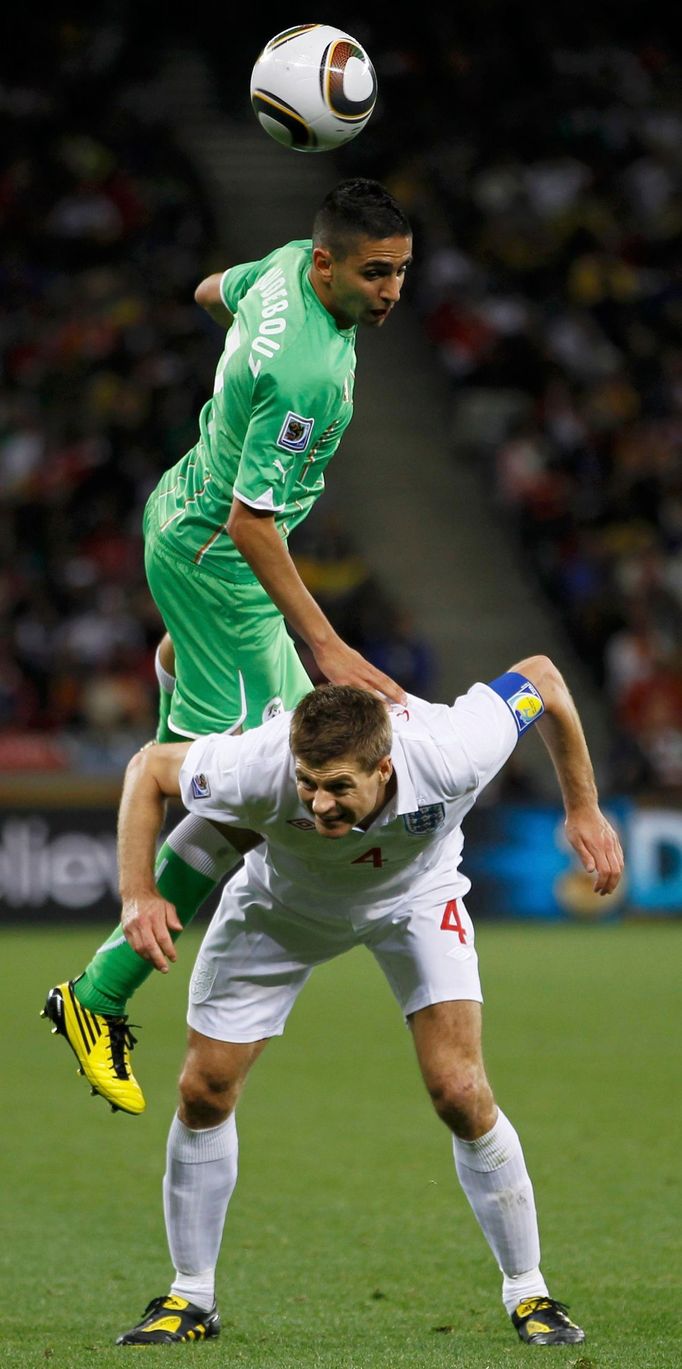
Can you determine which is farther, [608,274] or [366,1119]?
[608,274]

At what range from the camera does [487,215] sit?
20.4 metres

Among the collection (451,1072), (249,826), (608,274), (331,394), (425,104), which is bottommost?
(451,1072)

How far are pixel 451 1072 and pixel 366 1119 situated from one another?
360 centimetres

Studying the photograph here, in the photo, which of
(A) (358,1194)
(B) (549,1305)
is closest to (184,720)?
(B) (549,1305)

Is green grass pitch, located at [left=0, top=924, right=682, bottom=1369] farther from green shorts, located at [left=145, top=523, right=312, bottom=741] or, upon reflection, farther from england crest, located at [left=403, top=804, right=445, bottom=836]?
green shorts, located at [left=145, top=523, right=312, bottom=741]

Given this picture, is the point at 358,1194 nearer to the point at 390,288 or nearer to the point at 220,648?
the point at 220,648

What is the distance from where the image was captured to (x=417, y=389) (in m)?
20.0

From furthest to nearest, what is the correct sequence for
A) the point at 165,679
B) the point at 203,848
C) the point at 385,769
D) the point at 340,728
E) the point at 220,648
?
1. the point at 165,679
2. the point at 220,648
3. the point at 203,848
4. the point at 385,769
5. the point at 340,728

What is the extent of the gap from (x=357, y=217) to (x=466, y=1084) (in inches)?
91.3

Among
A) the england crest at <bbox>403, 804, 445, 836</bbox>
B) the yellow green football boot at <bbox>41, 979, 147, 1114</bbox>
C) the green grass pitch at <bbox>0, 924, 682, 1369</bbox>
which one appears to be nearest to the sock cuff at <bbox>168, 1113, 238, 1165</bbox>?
the yellow green football boot at <bbox>41, 979, 147, 1114</bbox>

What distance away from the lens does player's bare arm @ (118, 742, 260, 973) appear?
4660 mm

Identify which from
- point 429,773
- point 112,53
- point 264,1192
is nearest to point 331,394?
point 429,773

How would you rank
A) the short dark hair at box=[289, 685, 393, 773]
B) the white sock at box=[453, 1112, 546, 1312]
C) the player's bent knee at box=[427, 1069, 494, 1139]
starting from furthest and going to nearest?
1. the white sock at box=[453, 1112, 546, 1312]
2. the player's bent knee at box=[427, 1069, 494, 1139]
3. the short dark hair at box=[289, 685, 393, 773]

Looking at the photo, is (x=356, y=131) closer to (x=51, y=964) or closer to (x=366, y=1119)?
(x=366, y=1119)
